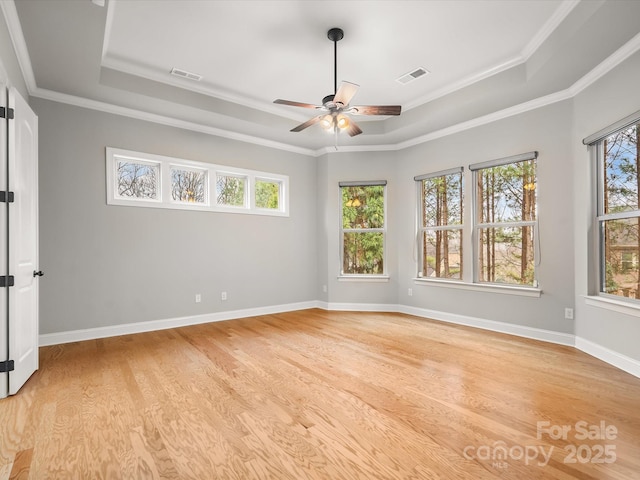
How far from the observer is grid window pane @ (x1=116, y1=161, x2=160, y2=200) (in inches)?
172

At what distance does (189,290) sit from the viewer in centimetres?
480

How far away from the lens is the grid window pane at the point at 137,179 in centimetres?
438

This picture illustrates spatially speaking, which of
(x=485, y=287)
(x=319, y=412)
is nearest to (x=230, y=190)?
(x=319, y=412)

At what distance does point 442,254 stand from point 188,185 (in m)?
3.94

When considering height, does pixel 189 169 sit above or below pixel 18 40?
below

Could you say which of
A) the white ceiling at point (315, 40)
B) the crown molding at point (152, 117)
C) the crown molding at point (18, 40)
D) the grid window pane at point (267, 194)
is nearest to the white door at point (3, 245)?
the crown molding at point (18, 40)

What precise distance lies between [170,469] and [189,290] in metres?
3.32

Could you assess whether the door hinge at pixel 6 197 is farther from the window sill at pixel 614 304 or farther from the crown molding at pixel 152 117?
the window sill at pixel 614 304

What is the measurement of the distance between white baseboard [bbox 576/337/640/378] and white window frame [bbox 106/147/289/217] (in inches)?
171

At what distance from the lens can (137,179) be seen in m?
4.50

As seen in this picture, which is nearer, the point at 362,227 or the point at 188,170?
the point at 188,170

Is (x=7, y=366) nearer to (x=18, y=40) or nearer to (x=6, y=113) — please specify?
(x=6, y=113)

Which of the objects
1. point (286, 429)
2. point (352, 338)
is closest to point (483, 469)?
point (286, 429)

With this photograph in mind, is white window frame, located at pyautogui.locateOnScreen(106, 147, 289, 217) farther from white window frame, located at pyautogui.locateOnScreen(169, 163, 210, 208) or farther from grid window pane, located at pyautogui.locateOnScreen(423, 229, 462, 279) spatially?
grid window pane, located at pyautogui.locateOnScreen(423, 229, 462, 279)
